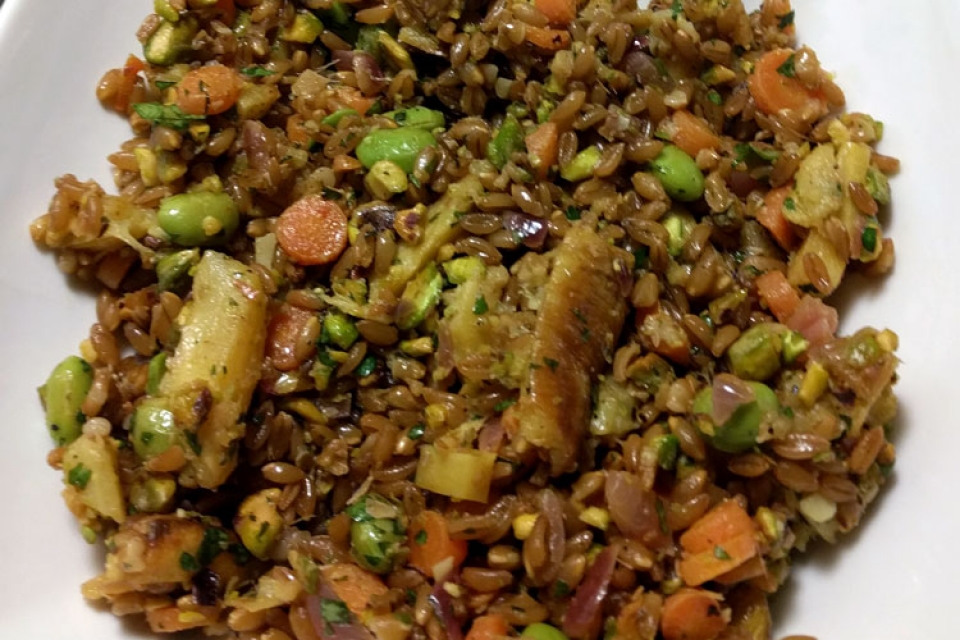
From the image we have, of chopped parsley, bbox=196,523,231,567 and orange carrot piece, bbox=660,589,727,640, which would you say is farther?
chopped parsley, bbox=196,523,231,567

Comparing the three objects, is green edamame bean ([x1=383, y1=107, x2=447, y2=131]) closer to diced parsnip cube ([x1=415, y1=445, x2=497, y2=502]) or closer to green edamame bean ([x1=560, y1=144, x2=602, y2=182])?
green edamame bean ([x1=560, y1=144, x2=602, y2=182])

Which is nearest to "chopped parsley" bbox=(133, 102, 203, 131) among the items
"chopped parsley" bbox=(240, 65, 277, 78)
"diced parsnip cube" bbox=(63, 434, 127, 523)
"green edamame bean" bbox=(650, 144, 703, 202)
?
"chopped parsley" bbox=(240, 65, 277, 78)

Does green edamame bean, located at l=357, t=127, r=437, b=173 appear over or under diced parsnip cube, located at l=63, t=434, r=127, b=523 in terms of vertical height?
over

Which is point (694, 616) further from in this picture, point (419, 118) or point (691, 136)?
point (419, 118)

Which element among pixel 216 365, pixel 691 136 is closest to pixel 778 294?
pixel 691 136

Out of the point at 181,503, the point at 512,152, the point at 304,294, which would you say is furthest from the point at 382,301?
the point at 181,503

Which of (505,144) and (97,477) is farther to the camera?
(505,144)

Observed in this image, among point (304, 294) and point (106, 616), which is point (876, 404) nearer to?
point (304, 294)
